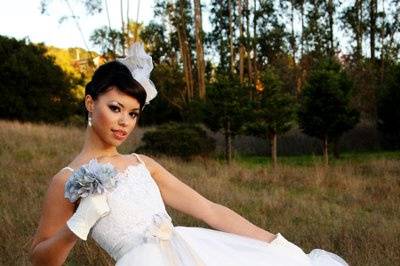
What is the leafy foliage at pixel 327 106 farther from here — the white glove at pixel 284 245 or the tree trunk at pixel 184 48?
the white glove at pixel 284 245

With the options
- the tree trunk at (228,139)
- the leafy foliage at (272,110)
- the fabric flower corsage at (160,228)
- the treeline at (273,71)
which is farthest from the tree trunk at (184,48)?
the fabric flower corsage at (160,228)

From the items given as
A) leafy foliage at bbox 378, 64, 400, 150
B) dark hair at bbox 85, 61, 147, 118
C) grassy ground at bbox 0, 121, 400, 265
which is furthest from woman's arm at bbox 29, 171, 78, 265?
leafy foliage at bbox 378, 64, 400, 150

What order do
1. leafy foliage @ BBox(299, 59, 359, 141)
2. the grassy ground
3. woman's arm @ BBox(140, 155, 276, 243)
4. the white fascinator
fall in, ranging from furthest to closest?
leafy foliage @ BBox(299, 59, 359, 141) < the grassy ground < woman's arm @ BBox(140, 155, 276, 243) < the white fascinator

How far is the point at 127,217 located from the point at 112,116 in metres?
0.45

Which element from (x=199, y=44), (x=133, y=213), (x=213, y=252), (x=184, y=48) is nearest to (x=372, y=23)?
(x=199, y=44)

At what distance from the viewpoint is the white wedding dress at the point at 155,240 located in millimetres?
2104

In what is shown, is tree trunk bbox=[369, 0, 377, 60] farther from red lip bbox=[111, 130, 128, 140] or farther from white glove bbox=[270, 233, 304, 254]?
red lip bbox=[111, 130, 128, 140]

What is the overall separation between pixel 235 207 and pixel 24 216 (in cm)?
318

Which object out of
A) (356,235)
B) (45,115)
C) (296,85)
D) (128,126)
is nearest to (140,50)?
(128,126)

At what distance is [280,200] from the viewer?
8734mm

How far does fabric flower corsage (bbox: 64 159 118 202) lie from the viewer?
1.76 m

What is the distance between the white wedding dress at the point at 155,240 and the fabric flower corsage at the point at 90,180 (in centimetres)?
36

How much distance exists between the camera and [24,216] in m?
6.75

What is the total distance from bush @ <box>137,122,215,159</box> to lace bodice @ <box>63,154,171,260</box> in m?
13.0
